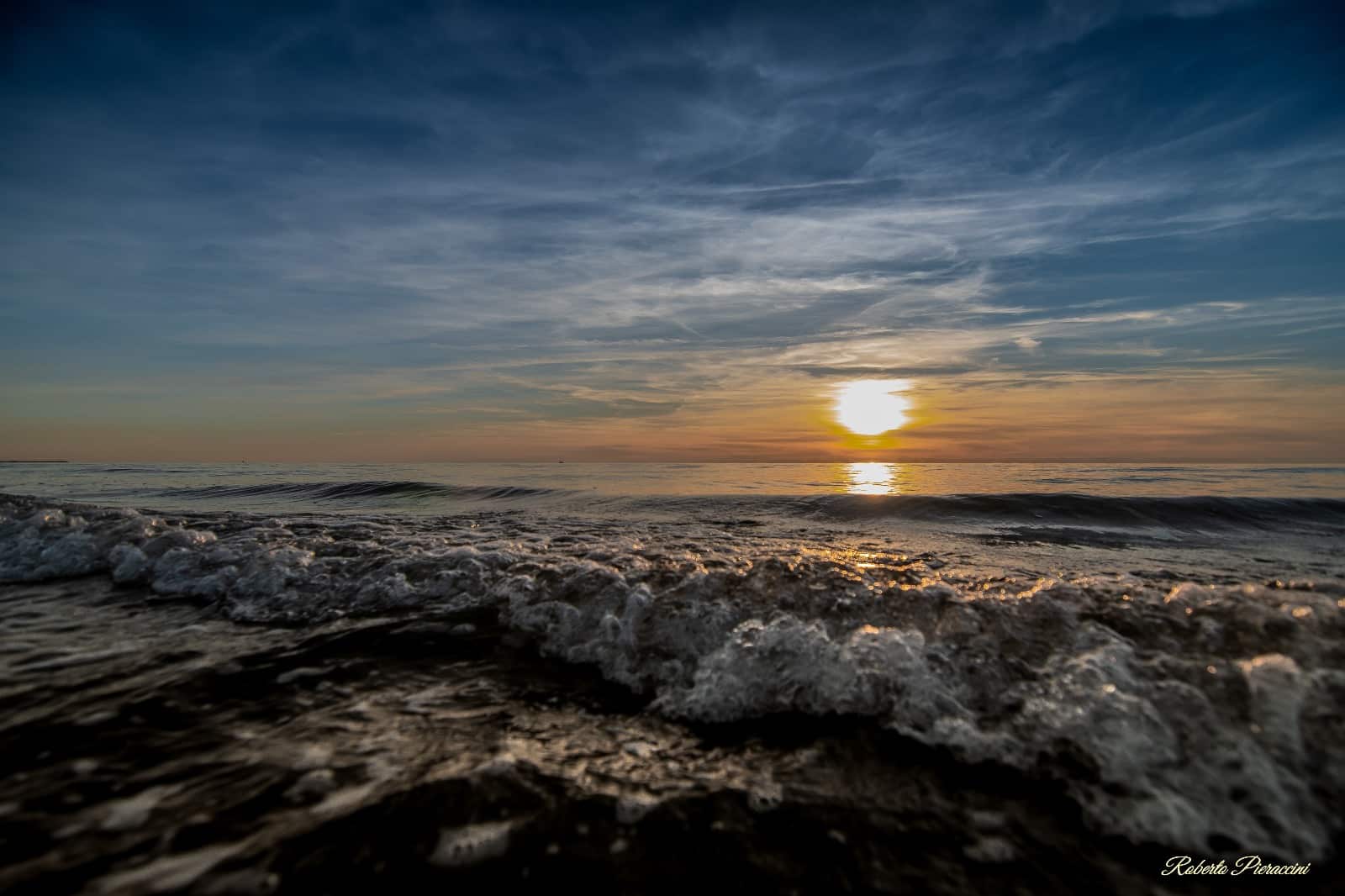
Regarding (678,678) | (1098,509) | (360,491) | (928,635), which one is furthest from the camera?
(360,491)

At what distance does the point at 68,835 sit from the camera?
7.92 ft

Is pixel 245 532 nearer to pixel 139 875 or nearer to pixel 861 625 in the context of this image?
pixel 139 875


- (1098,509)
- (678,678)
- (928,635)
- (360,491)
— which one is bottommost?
(678,678)

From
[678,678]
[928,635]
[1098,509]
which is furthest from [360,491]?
[1098,509]

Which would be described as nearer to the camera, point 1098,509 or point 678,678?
point 678,678

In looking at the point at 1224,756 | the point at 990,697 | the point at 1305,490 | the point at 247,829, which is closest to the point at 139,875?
the point at 247,829

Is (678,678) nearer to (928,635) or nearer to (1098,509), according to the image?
(928,635)

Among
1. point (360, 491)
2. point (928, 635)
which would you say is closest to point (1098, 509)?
point (928, 635)

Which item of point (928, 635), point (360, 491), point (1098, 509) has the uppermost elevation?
point (1098, 509)

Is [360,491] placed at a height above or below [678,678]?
above

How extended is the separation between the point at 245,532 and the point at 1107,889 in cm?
1091

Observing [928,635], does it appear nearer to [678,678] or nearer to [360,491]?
[678,678]

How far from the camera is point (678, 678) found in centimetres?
426

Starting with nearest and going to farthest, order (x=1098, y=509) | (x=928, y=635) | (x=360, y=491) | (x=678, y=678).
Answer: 1. (x=678, y=678)
2. (x=928, y=635)
3. (x=1098, y=509)
4. (x=360, y=491)
